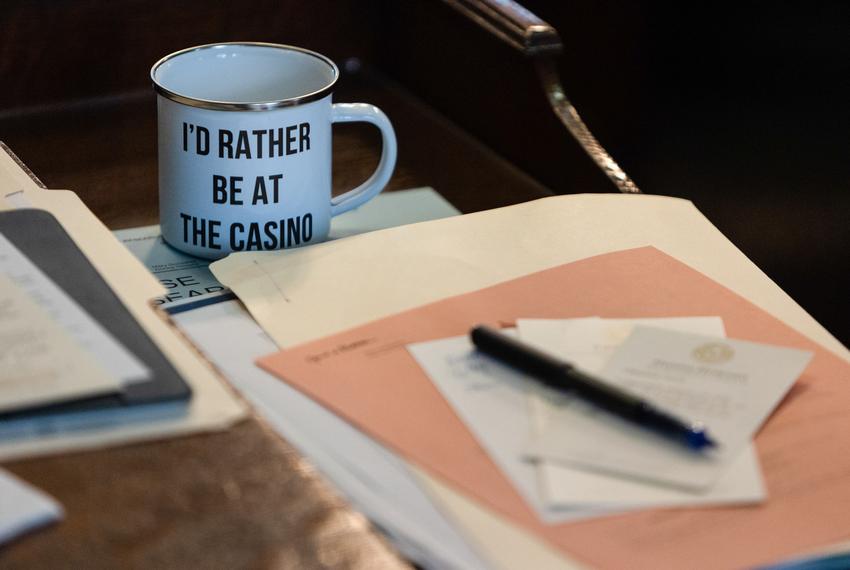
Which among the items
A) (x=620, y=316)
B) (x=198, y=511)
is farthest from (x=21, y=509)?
(x=620, y=316)

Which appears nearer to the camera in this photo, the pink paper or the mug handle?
the pink paper

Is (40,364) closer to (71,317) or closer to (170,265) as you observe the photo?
(71,317)

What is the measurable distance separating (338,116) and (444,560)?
346 mm

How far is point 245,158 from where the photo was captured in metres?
0.62

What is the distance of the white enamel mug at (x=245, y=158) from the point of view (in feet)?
2.04

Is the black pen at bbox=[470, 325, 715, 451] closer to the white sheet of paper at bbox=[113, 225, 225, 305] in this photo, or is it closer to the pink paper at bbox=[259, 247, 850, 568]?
the pink paper at bbox=[259, 247, 850, 568]

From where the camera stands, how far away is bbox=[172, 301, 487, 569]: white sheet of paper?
16.4 inches

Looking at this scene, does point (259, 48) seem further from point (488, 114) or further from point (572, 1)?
point (572, 1)

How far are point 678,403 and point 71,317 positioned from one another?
281 mm

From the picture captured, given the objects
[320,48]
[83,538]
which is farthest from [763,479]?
[320,48]

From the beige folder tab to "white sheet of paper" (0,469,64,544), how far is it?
0.03 m

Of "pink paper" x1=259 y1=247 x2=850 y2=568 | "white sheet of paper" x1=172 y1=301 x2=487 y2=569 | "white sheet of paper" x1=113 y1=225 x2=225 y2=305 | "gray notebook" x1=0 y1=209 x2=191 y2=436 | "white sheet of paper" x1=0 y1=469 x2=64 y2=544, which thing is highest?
"gray notebook" x1=0 y1=209 x2=191 y2=436

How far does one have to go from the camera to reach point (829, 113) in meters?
1.14

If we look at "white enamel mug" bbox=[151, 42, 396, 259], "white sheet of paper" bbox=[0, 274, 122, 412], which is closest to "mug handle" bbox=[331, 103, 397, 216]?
"white enamel mug" bbox=[151, 42, 396, 259]
